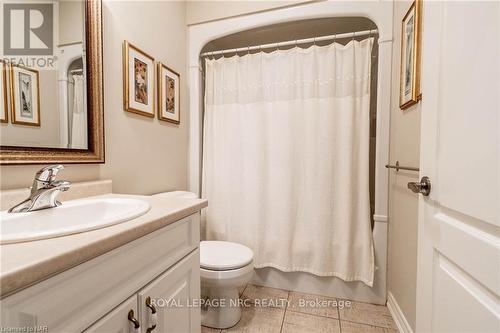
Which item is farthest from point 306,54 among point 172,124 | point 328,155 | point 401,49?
point 172,124

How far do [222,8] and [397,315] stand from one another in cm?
244

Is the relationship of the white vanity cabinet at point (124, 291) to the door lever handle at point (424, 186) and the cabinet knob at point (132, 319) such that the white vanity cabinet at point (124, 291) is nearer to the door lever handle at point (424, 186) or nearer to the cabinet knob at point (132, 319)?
the cabinet knob at point (132, 319)

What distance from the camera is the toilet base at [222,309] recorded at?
1.40m

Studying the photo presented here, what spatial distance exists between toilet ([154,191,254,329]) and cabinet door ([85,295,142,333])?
659 millimetres

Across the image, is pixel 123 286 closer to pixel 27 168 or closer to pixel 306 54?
pixel 27 168

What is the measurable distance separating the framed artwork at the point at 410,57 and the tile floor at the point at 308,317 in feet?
4.30

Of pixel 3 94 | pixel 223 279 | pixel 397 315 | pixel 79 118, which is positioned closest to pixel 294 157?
pixel 223 279

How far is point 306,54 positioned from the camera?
1.67 meters

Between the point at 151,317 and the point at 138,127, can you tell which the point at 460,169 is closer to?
the point at 151,317

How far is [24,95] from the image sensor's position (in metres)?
0.88

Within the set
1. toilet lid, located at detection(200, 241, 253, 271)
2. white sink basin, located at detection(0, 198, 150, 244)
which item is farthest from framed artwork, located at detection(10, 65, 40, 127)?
toilet lid, located at detection(200, 241, 253, 271)

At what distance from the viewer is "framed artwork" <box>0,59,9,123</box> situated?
0.82m

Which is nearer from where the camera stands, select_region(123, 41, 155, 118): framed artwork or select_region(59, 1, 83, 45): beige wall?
select_region(59, 1, 83, 45): beige wall

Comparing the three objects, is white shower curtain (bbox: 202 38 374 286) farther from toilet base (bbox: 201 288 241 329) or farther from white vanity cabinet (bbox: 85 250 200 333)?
white vanity cabinet (bbox: 85 250 200 333)
